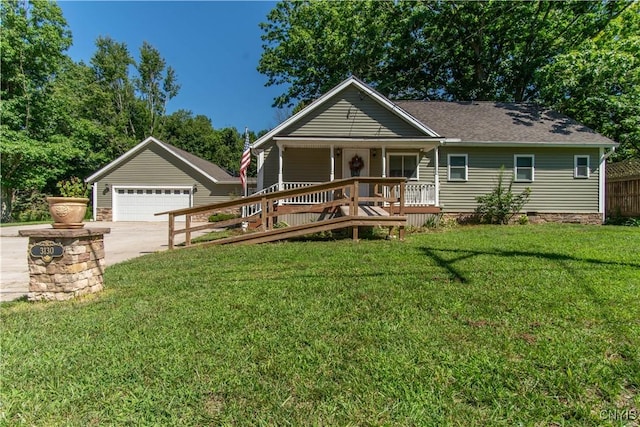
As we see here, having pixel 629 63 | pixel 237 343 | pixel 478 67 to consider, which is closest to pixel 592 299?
pixel 237 343

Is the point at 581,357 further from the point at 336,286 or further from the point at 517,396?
the point at 336,286

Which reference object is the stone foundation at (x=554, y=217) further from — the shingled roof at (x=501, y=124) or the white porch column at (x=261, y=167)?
the white porch column at (x=261, y=167)

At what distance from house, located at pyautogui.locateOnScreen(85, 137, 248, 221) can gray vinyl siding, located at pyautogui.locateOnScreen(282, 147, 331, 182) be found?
292 inches

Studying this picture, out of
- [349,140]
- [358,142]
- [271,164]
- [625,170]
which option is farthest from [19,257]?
[625,170]

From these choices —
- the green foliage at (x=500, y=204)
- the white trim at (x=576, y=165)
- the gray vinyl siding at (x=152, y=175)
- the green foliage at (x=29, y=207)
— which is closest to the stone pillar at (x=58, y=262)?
the green foliage at (x=500, y=204)

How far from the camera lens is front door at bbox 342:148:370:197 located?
1296 cm

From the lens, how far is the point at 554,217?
41.8ft

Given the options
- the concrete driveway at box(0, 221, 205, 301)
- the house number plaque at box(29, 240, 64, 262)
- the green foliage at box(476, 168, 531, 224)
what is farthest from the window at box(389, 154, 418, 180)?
the house number plaque at box(29, 240, 64, 262)

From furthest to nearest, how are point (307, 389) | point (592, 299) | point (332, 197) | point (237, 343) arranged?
point (332, 197)
point (592, 299)
point (237, 343)
point (307, 389)

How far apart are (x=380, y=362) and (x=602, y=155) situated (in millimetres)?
14863

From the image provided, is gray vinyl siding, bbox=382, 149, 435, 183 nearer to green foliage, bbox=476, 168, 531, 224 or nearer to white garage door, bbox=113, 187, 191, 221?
green foliage, bbox=476, 168, 531, 224

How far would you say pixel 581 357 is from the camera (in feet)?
7.70

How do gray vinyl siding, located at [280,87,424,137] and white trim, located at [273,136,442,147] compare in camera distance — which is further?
gray vinyl siding, located at [280,87,424,137]

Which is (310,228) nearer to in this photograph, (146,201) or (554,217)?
(554,217)
